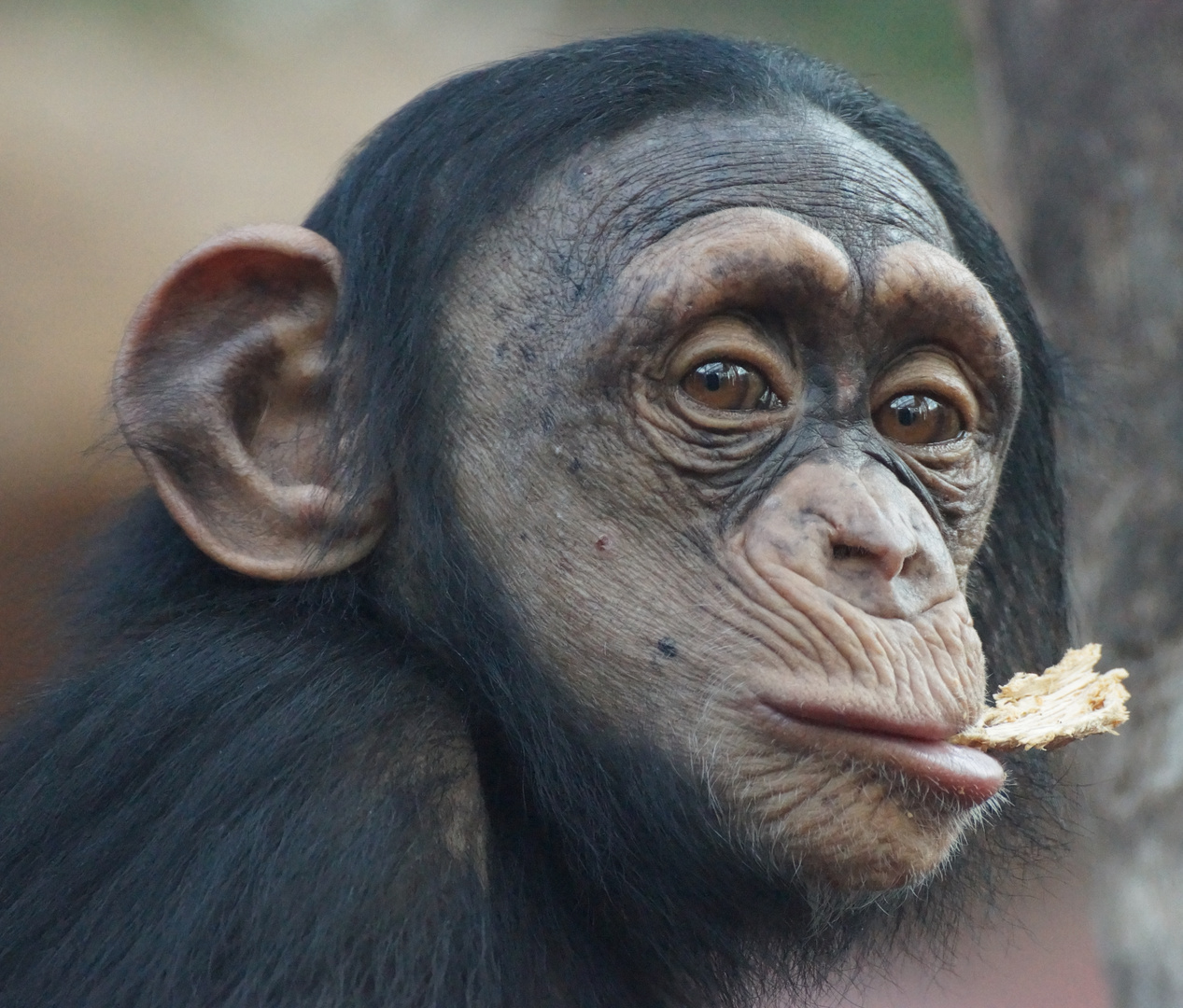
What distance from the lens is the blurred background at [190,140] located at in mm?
10422

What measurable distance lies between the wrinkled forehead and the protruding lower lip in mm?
1043

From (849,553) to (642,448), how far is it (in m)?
0.50

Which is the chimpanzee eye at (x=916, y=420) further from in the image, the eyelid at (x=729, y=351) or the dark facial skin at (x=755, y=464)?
the eyelid at (x=729, y=351)

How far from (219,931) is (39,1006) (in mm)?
404

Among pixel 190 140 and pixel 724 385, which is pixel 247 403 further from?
pixel 190 140

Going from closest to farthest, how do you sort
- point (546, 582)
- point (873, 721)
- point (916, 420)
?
point (873, 721), point (546, 582), point (916, 420)

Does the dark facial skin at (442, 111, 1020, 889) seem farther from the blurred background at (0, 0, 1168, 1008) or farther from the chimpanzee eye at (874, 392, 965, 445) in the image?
the blurred background at (0, 0, 1168, 1008)

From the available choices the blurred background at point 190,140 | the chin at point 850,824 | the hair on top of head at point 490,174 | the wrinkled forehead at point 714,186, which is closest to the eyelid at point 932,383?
the wrinkled forehead at point 714,186

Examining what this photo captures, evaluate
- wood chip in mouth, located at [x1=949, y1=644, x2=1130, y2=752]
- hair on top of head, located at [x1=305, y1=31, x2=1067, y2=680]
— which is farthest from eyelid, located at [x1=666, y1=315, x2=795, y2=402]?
wood chip in mouth, located at [x1=949, y1=644, x2=1130, y2=752]

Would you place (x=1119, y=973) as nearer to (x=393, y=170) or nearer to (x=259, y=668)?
(x=259, y=668)

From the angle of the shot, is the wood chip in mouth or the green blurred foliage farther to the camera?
the green blurred foliage

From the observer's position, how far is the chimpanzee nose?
259 cm

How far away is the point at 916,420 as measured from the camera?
3.10 m

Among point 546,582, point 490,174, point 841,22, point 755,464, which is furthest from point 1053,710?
point 841,22
